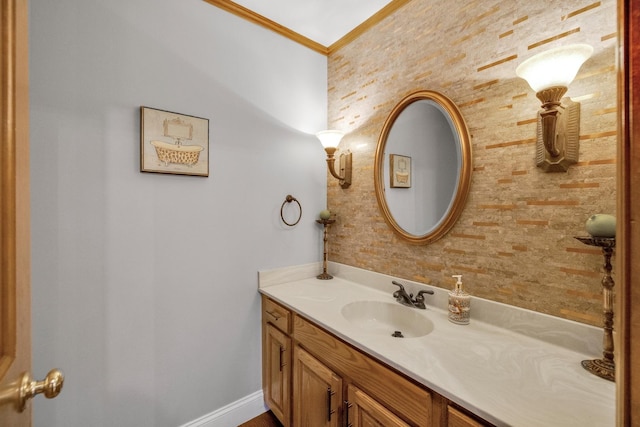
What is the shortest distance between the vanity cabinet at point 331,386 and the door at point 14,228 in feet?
3.08

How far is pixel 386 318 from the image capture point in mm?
1551

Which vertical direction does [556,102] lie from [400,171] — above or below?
above

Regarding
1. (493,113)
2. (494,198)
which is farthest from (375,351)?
(493,113)

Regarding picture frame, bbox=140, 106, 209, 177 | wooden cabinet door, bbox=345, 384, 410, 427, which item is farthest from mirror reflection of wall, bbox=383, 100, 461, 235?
picture frame, bbox=140, 106, 209, 177

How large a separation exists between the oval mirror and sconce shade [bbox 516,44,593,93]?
366 millimetres

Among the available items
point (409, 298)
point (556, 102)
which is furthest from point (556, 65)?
point (409, 298)

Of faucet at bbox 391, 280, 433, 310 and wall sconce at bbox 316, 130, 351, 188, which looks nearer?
faucet at bbox 391, 280, 433, 310

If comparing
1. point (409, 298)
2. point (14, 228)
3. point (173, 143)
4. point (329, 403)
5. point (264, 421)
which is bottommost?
point (264, 421)

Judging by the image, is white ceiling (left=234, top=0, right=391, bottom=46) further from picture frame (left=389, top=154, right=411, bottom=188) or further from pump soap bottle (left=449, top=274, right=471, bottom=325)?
Result: pump soap bottle (left=449, top=274, right=471, bottom=325)

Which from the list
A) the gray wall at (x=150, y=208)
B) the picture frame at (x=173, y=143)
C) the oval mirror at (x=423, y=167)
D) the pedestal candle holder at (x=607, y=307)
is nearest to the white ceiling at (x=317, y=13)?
the gray wall at (x=150, y=208)

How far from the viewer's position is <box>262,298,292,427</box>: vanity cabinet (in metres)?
1.55

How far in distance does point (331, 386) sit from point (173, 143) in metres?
1.47

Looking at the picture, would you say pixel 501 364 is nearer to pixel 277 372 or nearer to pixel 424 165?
pixel 424 165

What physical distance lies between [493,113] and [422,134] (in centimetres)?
37
